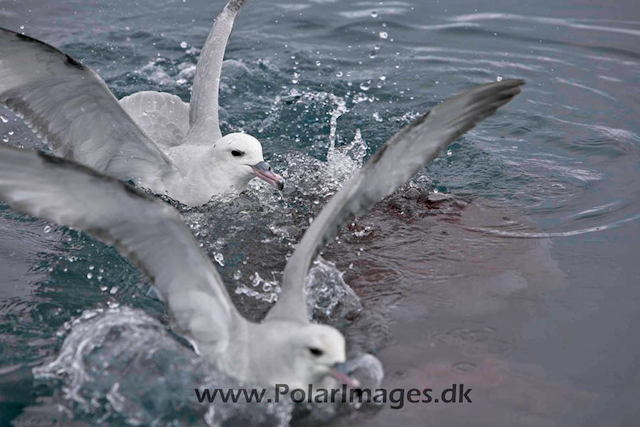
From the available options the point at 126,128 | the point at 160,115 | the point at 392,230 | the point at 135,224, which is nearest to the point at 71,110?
the point at 126,128

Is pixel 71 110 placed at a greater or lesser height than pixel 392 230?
greater

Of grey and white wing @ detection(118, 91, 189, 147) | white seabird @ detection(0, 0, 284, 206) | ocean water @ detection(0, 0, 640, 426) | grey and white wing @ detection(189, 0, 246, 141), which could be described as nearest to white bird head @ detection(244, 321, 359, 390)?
ocean water @ detection(0, 0, 640, 426)

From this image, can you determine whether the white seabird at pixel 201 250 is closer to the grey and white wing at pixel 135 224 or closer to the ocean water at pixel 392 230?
the grey and white wing at pixel 135 224

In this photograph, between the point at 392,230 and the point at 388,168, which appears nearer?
the point at 388,168

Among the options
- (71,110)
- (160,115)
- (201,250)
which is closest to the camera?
(201,250)

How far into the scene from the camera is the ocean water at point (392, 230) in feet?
13.3

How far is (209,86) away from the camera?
6.36 meters

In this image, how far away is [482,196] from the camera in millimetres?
6062

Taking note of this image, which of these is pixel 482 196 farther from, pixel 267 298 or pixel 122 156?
pixel 122 156

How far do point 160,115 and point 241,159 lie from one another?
4.43ft

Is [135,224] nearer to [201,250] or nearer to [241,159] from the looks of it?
[201,250]

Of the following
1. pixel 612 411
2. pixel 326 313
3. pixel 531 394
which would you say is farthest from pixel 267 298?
pixel 612 411

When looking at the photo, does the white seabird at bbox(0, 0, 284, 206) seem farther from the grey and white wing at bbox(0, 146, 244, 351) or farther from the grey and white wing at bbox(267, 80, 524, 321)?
the grey and white wing at bbox(0, 146, 244, 351)

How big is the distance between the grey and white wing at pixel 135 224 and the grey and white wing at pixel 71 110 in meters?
1.61
